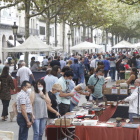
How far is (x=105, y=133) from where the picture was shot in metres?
8.51

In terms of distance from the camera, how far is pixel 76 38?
3772 inches

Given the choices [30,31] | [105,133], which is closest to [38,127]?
[105,133]

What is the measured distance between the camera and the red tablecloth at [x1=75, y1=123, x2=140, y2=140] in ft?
27.5

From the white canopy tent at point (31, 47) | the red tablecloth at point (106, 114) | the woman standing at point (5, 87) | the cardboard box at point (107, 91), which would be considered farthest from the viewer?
the white canopy tent at point (31, 47)

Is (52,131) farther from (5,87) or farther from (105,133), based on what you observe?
(5,87)

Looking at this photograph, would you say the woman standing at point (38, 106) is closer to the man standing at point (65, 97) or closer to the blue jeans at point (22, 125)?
the blue jeans at point (22, 125)

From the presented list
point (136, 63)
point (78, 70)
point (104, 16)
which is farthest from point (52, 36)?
point (78, 70)

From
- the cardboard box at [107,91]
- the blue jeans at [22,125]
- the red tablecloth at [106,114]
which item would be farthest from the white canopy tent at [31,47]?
the blue jeans at [22,125]

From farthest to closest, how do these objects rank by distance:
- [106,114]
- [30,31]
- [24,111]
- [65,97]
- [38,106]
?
[30,31] < [106,114] < [65,97] < [38,106] < [24,111]

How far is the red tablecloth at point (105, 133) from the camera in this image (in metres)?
8.38

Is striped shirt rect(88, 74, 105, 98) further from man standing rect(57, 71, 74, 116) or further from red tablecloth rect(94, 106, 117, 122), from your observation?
man standing rect(57, 71, 74, 116)

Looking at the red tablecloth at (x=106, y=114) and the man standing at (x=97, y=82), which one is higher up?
the man standing at (x=97, y=82)

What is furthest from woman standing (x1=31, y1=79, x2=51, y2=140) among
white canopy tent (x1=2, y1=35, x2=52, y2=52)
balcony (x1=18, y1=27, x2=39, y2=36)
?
balcony (x1=18, y1=27, x2=39, y2=36)

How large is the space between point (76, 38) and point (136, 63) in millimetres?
69661
